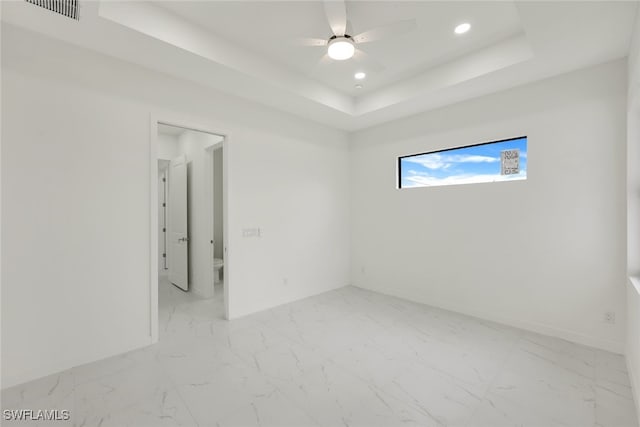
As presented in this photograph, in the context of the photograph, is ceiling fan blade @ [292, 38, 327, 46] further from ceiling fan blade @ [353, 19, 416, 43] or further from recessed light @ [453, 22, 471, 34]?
recessed light @ [453, 22, 471, 34]

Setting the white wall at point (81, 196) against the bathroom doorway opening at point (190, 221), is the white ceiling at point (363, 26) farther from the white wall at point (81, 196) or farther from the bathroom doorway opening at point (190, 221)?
the bathroom doorway opening at point (190, 221)

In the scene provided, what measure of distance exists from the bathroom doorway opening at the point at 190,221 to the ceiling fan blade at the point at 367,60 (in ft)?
6.04

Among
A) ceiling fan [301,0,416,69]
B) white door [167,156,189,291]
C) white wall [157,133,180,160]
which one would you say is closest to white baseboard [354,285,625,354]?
ceiling fan [301,0,416,69]

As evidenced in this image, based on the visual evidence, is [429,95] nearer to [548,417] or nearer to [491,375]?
[491,375]

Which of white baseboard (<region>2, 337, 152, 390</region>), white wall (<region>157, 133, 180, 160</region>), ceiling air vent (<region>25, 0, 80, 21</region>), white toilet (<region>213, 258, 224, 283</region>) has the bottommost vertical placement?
white baseboard (<region>2, 337, 152, 390</region>)

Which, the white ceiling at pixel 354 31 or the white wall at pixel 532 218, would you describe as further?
the white wall at pixel 532 218

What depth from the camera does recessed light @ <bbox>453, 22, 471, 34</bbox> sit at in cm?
257

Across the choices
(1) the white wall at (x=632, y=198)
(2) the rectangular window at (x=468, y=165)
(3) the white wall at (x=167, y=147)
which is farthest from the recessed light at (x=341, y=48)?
(3) the white wall at (x=167, y=147)

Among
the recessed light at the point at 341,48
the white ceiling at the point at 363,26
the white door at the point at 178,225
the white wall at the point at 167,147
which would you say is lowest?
the white door at the point at 178,225

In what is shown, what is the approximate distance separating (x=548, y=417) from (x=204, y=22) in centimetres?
400

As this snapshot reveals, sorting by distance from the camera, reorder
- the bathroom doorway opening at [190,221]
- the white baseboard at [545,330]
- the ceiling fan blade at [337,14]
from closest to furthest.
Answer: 1. the ceiling fan blade at [337,14]
2. the white baseboard at [545,330]
3. the bathroom doorway opening at [190,221]

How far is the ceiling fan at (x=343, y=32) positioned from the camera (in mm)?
2039

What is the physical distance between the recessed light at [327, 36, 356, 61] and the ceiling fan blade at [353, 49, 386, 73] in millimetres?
84

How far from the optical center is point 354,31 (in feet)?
8.87
